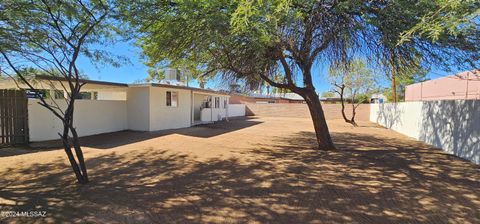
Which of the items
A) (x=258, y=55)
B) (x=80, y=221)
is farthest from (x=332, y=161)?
(x=80, y=221)

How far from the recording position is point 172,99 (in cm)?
1572

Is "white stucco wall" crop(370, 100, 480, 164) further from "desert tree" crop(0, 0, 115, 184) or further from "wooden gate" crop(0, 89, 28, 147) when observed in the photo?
"wooden gate" crop(0, 89, 28, 147)

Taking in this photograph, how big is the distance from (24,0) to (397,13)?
24.4 feet

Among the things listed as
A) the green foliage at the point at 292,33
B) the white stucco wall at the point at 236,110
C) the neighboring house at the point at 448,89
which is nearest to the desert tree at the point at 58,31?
the green foliage at the point at 292,33

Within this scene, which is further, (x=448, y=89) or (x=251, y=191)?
(x=448, y=89)

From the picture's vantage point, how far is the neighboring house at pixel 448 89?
53.6 feet

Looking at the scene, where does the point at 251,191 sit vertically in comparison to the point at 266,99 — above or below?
below

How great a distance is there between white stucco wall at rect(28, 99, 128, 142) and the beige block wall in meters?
20.6

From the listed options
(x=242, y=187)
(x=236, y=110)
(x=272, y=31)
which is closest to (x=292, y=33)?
(x=272, y=31)

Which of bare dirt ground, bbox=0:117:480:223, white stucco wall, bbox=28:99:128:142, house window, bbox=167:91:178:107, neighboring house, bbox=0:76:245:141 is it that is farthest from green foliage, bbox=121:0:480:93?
house window, bbox=167:91:178:107

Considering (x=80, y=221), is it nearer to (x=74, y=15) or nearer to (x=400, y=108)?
(x=74, y=15)

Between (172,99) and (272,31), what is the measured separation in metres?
10.5

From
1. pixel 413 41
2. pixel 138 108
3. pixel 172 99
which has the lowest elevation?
pixel 138 108

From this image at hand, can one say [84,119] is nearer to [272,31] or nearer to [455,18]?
[272,31]
